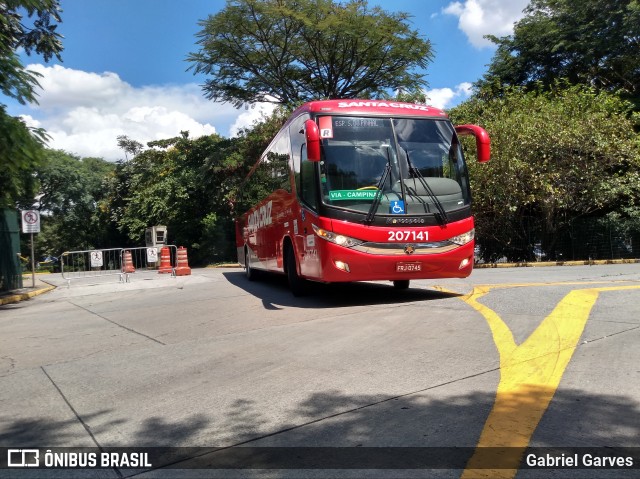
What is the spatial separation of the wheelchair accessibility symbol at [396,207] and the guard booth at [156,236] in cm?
2716

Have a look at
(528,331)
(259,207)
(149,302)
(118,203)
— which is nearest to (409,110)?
(528,331)

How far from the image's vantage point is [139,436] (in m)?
3.85

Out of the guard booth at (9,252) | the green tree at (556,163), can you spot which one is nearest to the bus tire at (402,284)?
the green tree at (556,163)

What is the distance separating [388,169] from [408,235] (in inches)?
45.3

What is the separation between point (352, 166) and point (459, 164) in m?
2.01

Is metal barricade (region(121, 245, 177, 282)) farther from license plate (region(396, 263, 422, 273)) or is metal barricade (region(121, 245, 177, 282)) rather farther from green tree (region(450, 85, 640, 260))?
green tree (region(450, 85, 640, 260))

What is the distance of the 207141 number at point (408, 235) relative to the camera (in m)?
8.60

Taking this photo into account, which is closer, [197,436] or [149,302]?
[197,436]

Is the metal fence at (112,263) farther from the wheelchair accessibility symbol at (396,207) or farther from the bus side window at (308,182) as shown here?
the wheelchair accessibility symbol at (396,207)

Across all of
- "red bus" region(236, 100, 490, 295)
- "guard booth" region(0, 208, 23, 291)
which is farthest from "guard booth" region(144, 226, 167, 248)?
"red bus" region(236, 100, 490, 295)

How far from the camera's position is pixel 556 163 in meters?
20.8

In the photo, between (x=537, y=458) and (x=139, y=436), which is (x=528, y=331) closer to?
(x=537, y=458)

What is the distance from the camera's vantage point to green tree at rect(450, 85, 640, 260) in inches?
792

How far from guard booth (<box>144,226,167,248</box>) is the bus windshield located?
2672 cm
